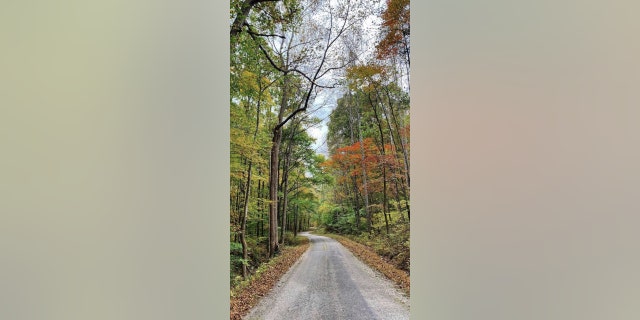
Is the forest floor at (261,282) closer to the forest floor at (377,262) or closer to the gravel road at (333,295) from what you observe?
the gravel road at (333,295)

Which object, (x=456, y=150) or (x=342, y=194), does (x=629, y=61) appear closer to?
(x=456, y=150)

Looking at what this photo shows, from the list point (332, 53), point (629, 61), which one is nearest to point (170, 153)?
point (629, 61)

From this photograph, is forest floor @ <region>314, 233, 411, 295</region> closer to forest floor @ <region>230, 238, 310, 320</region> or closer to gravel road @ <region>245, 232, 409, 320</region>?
gravel road @ <region>245, 232, 409, 320</region>

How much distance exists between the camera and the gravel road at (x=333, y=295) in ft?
9.21

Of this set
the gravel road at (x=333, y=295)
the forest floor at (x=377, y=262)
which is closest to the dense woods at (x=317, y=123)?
the forest floor at (x=377, y=262)

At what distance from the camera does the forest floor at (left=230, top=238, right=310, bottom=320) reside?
9.27 feet

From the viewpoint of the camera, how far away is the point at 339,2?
3.23m

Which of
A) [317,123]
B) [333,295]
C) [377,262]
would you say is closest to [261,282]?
[333,295]

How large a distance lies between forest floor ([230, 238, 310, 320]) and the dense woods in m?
0.10

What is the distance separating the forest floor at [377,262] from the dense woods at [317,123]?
86mm

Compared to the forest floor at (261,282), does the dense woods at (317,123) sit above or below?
above

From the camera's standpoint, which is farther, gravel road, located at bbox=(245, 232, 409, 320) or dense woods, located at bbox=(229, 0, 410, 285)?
dense woods, located at bbox=(229, 0, 410, 285)

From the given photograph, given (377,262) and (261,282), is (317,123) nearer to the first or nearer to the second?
(377,262)

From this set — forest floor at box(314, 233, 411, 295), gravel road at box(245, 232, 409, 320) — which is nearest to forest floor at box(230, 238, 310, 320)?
gravel road at box(245, 232, 409, 320)
